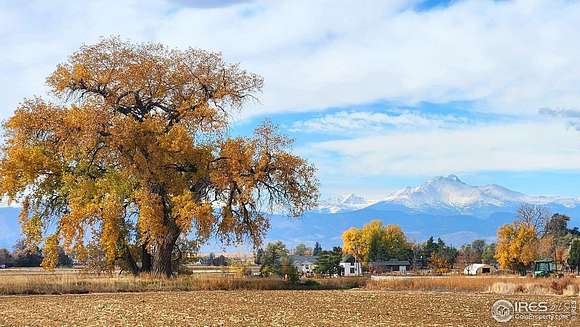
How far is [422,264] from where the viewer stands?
508 ft

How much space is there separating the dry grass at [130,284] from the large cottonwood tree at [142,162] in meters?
2.73

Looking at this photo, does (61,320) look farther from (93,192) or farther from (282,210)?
(282,210)

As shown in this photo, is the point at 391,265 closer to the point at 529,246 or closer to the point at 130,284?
the point at 529,246

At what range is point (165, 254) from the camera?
4994cm

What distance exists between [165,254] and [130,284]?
6.16 meters

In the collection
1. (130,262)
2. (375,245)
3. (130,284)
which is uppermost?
(375,245)

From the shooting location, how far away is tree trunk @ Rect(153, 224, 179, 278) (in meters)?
49.4

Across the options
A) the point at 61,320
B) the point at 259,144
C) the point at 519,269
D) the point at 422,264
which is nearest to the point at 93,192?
the point at 259,144

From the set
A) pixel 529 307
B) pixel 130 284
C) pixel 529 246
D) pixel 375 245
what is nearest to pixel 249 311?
pixel 529 307

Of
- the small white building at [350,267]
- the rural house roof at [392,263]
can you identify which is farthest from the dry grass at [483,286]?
the rural house roof at [392,263]

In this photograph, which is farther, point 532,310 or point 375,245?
point 375,245

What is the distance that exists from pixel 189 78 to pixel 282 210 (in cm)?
1115

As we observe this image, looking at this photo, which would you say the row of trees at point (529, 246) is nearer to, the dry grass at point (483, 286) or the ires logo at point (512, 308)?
the dry grass at point (483, 286)

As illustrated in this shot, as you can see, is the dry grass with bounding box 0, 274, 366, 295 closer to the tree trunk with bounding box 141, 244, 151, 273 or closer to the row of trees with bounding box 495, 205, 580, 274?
the tree trunk with bounding box 141, 244, 151, 273
